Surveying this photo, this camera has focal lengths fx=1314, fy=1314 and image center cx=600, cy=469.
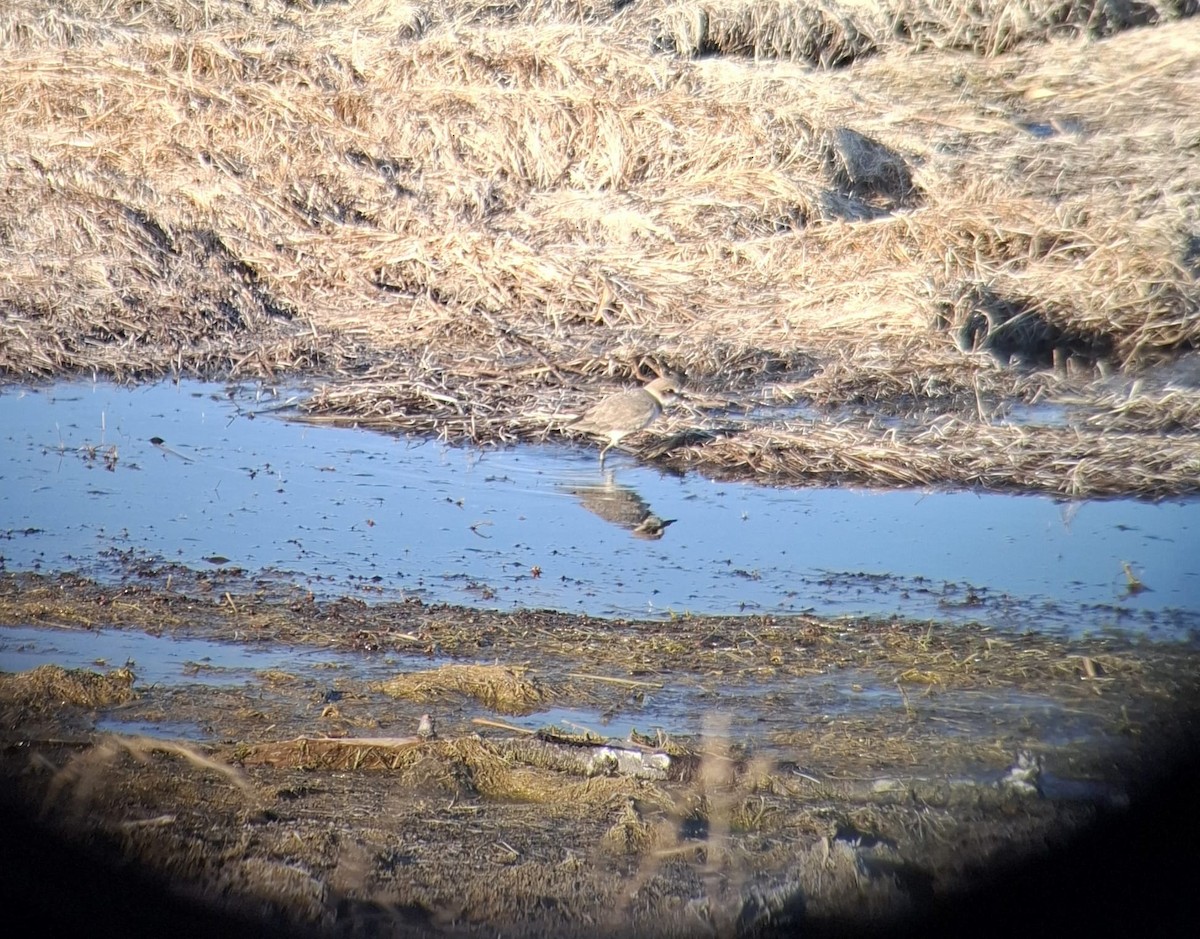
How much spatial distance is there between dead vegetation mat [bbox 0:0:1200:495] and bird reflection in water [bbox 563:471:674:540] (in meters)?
0.62

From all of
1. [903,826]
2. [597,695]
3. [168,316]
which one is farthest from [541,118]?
[903,826]

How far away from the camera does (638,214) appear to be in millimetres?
10906

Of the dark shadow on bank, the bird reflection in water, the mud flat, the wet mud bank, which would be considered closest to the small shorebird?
the mud flat

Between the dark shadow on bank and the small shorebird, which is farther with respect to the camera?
the small shorebird

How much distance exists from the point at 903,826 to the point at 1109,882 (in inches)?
20.3

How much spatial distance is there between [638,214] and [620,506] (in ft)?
16.6

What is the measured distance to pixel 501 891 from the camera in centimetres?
303

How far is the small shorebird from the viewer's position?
7.29 m

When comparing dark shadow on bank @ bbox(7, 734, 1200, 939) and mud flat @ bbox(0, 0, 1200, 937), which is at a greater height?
dark shadow on bank @ bbox(7, 734, 1200, 939)

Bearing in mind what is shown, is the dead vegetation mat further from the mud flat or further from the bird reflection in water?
the bird reflection in water

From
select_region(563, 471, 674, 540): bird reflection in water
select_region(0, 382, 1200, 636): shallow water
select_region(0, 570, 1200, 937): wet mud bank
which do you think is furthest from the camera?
select_region(563, 471, 674, 540): bird reflection in water

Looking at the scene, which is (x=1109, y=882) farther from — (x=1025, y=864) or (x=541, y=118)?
→ (x=541, y=118)

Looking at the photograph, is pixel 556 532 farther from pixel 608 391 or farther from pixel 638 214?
pixel 638 214

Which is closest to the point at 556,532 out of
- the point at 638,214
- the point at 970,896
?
the point at 970,896
